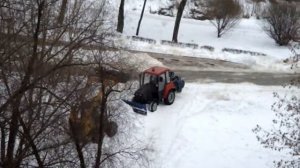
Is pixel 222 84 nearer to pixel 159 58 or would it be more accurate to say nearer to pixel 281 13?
pixel 159 58

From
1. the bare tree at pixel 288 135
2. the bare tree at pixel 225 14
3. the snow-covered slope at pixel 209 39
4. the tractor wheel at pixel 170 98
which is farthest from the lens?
the bare tree at pixel 225 14

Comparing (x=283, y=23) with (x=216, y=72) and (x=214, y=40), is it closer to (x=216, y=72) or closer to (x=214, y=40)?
(x=214, y=40)

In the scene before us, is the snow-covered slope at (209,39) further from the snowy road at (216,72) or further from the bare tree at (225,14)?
the snowy road at (216,72)

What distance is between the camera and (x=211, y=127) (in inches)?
796

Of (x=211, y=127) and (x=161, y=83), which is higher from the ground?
(x=161, y=83)

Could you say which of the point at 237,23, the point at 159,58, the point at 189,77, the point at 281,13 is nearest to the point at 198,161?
the point at 189,77

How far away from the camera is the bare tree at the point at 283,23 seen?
33344mm

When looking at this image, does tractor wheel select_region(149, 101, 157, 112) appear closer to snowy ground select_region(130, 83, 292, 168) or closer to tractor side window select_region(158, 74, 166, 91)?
snowy ground select_region(130, 83, 292, 168)

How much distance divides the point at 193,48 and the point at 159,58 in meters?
3.47

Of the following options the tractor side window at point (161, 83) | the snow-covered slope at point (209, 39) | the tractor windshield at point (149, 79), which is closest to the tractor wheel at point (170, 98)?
the tractor side window at point (161, 83)

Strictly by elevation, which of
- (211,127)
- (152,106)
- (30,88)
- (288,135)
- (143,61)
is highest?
(30,88)

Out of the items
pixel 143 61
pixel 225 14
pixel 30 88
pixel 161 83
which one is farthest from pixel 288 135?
pixel 225 14

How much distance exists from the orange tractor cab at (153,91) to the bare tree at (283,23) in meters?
14.1

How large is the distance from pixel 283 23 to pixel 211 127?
52.1 feet
